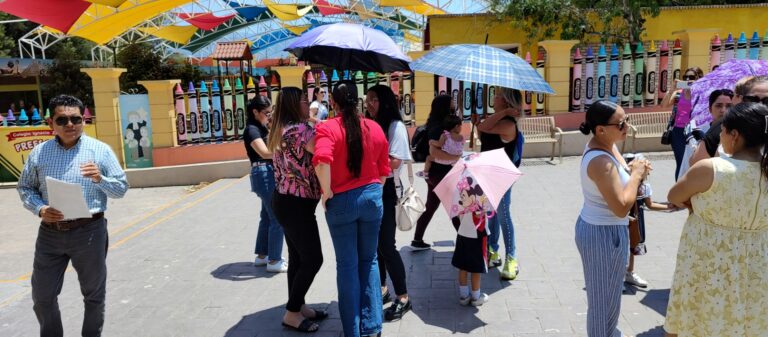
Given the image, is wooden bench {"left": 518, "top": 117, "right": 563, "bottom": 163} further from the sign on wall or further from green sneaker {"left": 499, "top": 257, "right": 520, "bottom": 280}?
the sign on wall

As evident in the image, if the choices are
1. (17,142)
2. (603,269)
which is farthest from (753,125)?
(17,142)

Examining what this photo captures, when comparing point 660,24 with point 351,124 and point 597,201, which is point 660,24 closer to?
point 597,201

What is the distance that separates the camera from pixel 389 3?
21078 millimetres

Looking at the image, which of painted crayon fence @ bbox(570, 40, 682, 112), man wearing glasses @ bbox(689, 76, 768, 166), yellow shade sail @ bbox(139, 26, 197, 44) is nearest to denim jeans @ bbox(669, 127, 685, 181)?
man wearing glasses @ bbox(689, 76, 768, 166)

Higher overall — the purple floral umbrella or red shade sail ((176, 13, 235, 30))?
red shade sail ((176, 13, 235, 30))

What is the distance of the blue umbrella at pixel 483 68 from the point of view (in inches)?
172

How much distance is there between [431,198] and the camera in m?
5.76

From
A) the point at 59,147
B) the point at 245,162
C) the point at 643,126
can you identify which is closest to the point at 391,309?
the point at 59,147

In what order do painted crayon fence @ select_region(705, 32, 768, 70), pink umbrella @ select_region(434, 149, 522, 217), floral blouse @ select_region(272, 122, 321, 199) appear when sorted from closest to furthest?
floral blouse @ select_region(272, 122, 321, 199)
pink umbrella @ select_region(434, 149, 522, 217)
painted crayon fence @ select_region(705, 32, 768, 70)

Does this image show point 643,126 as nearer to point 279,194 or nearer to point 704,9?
point 704,9

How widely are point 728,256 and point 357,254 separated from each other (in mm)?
2080

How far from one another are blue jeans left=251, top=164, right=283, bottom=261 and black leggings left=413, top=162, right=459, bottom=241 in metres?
1.41

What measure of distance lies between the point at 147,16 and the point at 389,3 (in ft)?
27.5

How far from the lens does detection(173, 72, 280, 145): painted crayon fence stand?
11.7 meters
